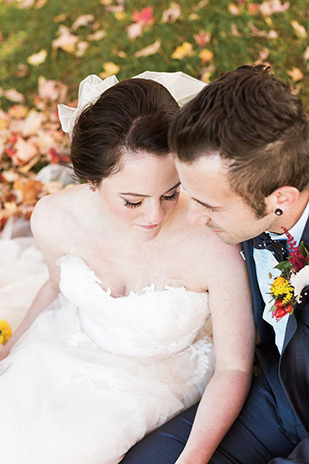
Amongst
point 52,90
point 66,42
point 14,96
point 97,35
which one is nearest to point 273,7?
point 97,35

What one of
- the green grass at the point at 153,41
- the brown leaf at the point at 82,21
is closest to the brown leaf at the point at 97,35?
the green grass at the point at 153,41

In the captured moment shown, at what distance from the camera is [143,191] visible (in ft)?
6.63

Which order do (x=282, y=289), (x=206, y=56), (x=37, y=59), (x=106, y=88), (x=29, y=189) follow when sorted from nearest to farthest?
(x=282, y=289) → (x=106, y=88) → (x=29, y=189) → (x=206, y=56) → (x=37, y=59)

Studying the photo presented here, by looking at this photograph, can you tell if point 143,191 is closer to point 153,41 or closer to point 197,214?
point 197,214

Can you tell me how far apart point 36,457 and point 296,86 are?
10.3ft

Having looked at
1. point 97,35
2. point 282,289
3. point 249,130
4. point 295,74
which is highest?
point 249,130

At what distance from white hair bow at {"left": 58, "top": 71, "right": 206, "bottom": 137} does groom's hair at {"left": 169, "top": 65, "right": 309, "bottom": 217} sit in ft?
1.98

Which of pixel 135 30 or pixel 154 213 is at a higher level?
pixel 154 213

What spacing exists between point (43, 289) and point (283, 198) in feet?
4.78

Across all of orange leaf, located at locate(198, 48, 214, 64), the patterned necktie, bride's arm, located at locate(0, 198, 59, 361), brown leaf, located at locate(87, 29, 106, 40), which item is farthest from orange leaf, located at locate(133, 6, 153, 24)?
the patterned necktie

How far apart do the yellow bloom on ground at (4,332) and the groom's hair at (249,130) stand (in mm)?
1476

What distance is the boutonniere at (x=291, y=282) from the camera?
1.93 metres

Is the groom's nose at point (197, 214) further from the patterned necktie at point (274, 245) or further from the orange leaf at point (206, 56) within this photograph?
the orange leaf at point (206, 56)

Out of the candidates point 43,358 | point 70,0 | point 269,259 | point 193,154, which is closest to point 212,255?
point 269,259
